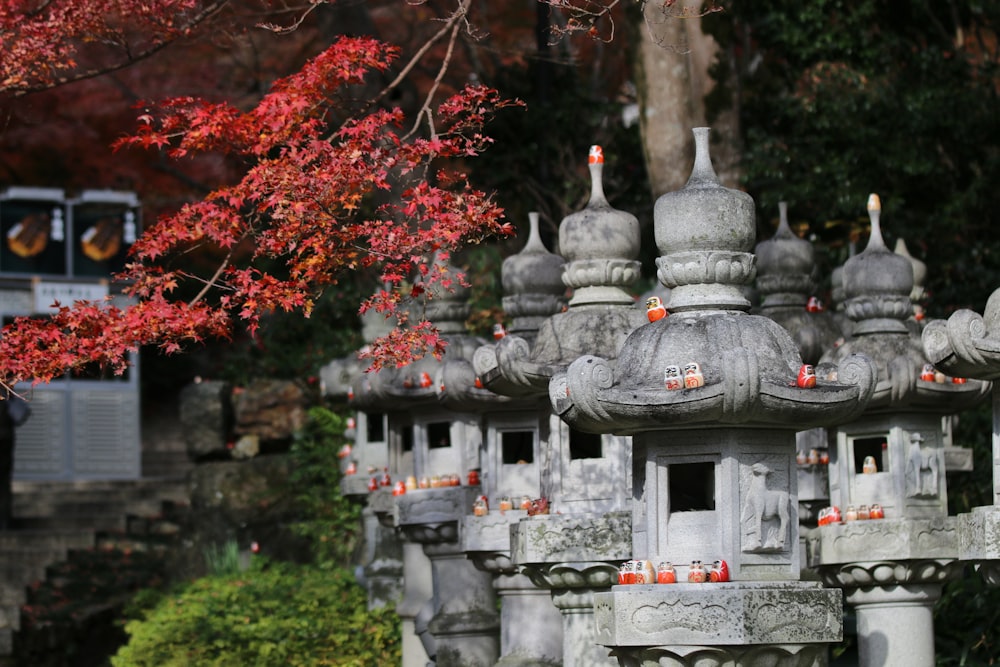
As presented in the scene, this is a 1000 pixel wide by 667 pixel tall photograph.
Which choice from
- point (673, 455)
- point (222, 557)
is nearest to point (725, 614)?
point (673, 455)

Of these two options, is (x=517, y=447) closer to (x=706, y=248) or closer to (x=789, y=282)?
(x=789, y=282)

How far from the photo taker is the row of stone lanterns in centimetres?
788

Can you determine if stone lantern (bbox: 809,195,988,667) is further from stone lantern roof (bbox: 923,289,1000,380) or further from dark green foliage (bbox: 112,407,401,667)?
dark green foliage (bbox: 112,407,401,667)

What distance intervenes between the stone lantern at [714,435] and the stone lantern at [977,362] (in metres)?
0.54

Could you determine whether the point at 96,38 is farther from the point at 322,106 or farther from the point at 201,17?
the point at 322,106

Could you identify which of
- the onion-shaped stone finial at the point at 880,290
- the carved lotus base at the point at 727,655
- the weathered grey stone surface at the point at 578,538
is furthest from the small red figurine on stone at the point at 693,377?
the onion-shaped stone finial at the point at 880,290

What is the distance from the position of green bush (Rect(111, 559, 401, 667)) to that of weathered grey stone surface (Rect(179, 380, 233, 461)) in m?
4.62

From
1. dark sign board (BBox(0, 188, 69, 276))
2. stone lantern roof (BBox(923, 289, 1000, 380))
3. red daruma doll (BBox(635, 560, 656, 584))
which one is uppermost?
dark sign board (BBox(0, 188, 69, 276))

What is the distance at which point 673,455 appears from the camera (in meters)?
8.20

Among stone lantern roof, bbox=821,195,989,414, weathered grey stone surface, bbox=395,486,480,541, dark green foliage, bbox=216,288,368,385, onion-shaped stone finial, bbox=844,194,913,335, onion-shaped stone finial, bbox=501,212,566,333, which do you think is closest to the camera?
stone lantern roof, bbox=821,195,989,414

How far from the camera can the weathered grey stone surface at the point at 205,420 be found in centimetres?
2092

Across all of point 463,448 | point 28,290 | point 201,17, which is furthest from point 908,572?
point 28,290

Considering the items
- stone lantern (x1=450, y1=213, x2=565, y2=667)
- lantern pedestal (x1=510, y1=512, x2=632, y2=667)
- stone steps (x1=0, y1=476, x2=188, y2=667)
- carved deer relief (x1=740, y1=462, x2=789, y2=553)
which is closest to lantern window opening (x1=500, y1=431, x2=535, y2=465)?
stone lantern (x1=450, y1=213, x2=565, y2=667)

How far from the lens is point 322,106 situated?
11328 millimetres
